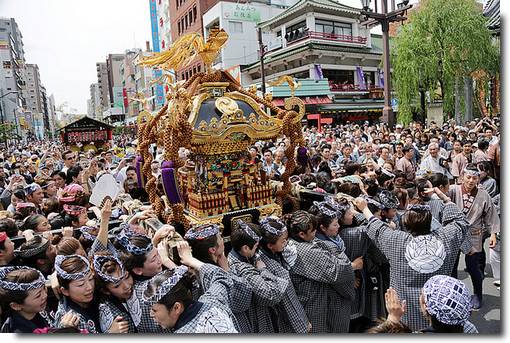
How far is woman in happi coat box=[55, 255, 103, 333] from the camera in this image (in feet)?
7.13

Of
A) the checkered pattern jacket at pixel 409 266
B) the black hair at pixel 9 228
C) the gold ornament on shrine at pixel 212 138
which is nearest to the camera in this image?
the checkered pattern jacket at pixel 409 266

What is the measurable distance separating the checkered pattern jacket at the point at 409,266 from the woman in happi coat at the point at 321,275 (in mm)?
343

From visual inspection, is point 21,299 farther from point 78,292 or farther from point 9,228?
point 9,228

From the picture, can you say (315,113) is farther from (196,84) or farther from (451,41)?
(196,84)

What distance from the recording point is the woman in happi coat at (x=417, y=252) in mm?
2748

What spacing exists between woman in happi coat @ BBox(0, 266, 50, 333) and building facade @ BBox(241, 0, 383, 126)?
69.8 feet

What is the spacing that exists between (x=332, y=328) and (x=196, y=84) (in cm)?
295

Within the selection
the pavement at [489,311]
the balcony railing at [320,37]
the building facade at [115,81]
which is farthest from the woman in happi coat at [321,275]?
the building facade at [115,81]

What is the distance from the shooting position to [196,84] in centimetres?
431

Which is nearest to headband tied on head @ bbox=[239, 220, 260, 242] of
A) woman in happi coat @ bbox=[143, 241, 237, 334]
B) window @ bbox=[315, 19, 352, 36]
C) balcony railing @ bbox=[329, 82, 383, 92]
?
woman in happi coat @ bbox=[143, 241, 237, 334]

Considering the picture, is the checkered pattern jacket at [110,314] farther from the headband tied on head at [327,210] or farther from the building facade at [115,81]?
the building facade at [115,81]

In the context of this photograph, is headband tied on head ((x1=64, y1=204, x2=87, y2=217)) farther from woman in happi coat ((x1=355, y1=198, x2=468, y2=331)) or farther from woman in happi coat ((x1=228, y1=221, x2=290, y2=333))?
woman in happi coat ((x1=355, y1=198, x2=468, y2=331))

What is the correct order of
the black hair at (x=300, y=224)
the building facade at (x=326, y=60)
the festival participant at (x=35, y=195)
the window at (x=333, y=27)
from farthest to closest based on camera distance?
the window at (x=333, y=27)
the building facade at (x=326, y=60)
the festival participant at (x=35, y=195)
the black hair at (x=300, y=224)

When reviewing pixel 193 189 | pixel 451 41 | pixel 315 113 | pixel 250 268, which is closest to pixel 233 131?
pixel 193 189
